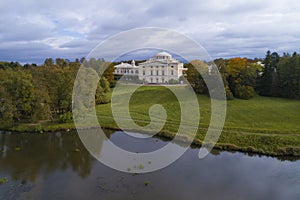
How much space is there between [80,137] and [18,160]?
5968 mm

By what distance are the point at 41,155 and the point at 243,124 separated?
57.5 feet

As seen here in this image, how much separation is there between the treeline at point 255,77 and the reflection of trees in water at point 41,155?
2110 centimetres

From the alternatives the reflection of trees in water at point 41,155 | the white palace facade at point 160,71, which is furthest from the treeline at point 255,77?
the reflection of trees in water at point 41,155

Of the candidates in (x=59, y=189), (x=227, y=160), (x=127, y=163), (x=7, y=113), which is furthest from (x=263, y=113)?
(x=7, y=113)

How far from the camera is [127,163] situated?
1488cm

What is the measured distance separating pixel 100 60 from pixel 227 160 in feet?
127

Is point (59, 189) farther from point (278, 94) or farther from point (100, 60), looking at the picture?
point (100, 60)

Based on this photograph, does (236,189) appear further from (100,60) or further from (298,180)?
(100,60)

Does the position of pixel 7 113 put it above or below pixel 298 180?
above

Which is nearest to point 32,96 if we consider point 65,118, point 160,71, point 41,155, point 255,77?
point 65,118

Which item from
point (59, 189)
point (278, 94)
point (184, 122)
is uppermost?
point (278, 94)

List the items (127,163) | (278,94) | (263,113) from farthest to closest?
(278,94), (263,113), (127,163)

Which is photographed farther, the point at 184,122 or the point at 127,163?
the point at 184,122

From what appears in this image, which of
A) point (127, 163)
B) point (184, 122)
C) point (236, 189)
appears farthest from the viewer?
point (184, 122)
